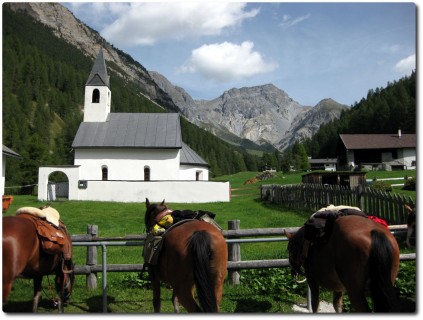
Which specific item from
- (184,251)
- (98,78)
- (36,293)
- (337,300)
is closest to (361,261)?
(337,300)

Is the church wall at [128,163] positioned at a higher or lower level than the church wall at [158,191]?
higher

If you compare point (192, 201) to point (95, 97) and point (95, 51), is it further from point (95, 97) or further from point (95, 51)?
point (95, 51)

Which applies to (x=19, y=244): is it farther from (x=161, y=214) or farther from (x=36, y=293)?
(x=161, y=214)

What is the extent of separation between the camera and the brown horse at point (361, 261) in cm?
377

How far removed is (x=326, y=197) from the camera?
16656 mm

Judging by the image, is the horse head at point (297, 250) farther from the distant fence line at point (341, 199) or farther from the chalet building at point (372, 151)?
the chalet building at point (372, 151)

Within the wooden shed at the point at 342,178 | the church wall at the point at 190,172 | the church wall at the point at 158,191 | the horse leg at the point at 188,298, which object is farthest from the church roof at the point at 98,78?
the horse leg at the point at 188,298

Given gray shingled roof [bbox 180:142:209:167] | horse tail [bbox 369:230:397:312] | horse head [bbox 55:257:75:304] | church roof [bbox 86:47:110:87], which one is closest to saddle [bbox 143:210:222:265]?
horse head [bbox 55:257:75:304]

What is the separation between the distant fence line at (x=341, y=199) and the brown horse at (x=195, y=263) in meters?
6.90

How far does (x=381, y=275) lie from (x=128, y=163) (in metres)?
32.5

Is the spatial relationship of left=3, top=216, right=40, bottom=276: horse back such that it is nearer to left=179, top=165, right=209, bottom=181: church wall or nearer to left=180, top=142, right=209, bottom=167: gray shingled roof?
left=179, top=165, right=209, bottom=181: church wall

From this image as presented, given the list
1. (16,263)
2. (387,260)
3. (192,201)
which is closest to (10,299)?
(16,263)

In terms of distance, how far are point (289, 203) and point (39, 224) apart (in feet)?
58.1

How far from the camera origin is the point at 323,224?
4.45 meters
